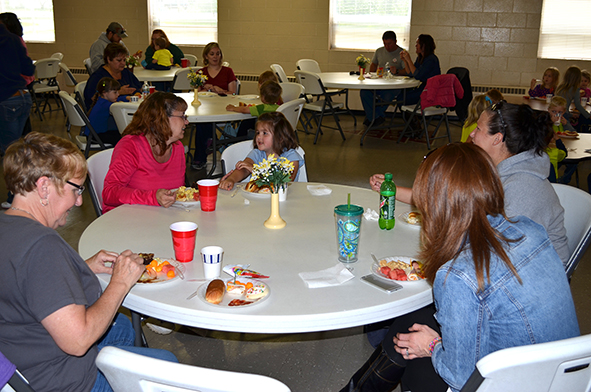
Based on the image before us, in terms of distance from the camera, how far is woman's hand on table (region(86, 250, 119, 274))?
5.14 feet

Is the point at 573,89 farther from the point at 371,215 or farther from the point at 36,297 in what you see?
the point at 36,297

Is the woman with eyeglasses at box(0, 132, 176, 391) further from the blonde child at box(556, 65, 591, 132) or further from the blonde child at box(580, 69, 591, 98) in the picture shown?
the blonde child at box(580, 69, 591, 98)

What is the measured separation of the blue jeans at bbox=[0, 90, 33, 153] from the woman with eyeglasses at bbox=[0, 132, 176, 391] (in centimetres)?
371

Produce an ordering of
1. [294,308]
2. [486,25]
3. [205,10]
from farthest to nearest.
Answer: [205,10] < [486,25] < [294,308]

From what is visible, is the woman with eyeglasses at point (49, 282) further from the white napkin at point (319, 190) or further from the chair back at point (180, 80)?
the chair back at point (180, 80)

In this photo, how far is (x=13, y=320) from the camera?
1.23 m

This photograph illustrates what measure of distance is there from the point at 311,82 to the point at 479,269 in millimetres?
5715

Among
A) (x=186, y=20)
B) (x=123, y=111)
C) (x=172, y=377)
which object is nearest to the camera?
(x=172, y=377)

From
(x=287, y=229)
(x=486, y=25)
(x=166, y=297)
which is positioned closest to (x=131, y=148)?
(x=287, y=229)

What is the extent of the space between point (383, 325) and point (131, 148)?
4.91 ft

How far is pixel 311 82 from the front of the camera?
6660 mm

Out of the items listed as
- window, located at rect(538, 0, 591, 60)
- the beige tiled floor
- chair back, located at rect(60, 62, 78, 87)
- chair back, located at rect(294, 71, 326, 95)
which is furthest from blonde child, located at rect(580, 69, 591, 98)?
chair back, located at rect(60, 62, 78, 87)

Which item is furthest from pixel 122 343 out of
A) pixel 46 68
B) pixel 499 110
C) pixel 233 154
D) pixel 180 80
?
pixel 46 68

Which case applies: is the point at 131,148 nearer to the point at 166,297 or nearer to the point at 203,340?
the point at 203,340
